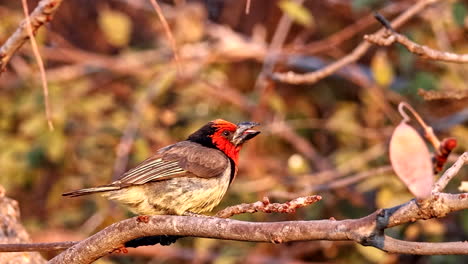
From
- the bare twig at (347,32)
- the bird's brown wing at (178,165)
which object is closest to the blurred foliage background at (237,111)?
the bare twig at (347,32)

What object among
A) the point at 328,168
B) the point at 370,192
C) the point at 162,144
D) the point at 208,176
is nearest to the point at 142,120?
the point at 162,144

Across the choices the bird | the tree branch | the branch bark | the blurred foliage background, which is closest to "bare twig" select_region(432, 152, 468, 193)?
the tree branch

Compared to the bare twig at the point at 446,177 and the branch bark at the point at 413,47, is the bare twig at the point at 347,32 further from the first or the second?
the bare twig at the point at 446,177

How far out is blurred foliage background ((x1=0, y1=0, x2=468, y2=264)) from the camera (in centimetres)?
640

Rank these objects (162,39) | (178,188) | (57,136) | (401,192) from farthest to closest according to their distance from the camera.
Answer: (162,39) → (57,136) → (401,192) → (178,188)

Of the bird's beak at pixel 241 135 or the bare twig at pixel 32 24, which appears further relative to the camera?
the bird's beak at pixel 241 135

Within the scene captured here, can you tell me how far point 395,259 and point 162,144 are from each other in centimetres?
233

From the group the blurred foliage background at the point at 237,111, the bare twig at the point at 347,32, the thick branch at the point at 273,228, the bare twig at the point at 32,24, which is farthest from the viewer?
the blurred foliage background at the point at 237,111

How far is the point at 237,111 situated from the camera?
23.0 feet

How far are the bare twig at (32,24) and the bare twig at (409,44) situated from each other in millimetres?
1351

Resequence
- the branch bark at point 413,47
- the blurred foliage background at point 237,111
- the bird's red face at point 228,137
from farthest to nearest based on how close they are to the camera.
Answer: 1. the blurred foliage background at point 237,111
2. the bird's red face at point 228,137
3. the branch bark at point 413,47

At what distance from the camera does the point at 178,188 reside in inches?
149

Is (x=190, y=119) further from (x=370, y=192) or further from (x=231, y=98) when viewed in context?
(x=370, y=192)

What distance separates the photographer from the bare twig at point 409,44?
3.10 m
